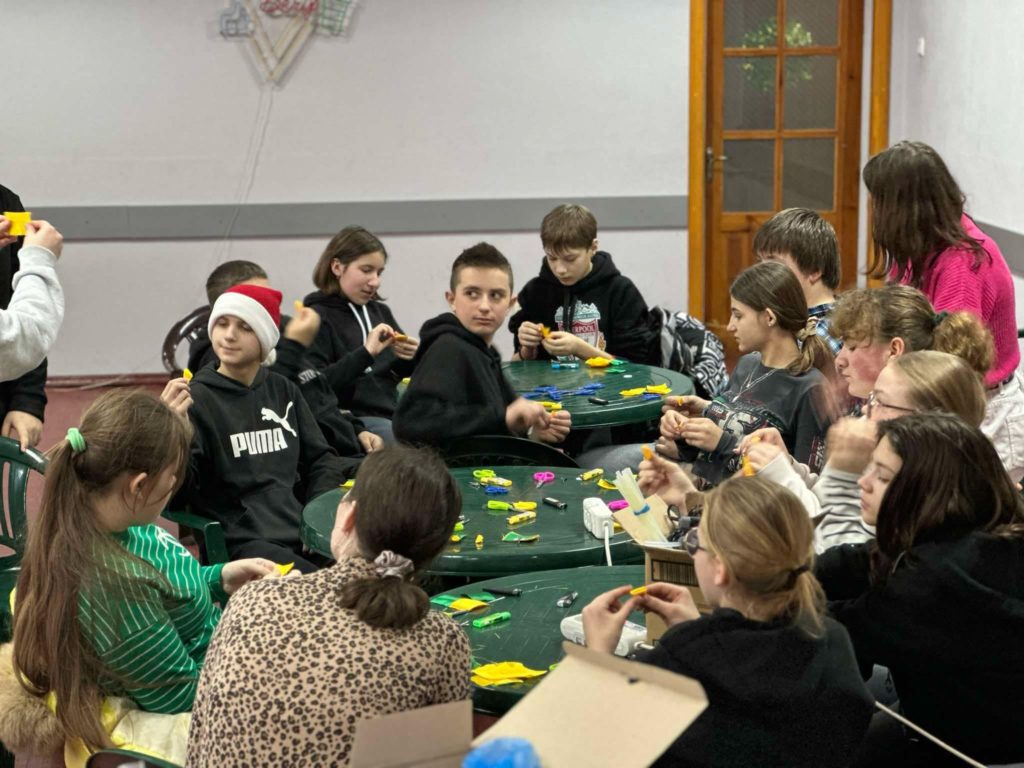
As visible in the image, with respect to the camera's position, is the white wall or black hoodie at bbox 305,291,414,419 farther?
the white wall

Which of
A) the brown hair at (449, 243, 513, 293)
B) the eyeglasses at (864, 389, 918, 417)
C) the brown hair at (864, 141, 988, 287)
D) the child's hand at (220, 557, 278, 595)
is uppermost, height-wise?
the brown hair at (864, 141, 988, 287)

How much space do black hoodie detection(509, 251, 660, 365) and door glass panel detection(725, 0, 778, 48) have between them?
331cm

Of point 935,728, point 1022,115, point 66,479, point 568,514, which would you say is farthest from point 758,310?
point 1022,115

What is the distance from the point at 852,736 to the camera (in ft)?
6.20

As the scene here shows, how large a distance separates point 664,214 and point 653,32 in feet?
3.72

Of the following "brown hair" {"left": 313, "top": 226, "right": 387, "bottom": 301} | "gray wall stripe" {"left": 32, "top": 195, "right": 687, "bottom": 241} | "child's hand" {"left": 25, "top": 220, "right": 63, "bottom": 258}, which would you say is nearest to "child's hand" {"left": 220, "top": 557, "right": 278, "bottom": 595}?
"child's hand" {"left": 25, "top": 220, "right": 63, "bottom": 258}

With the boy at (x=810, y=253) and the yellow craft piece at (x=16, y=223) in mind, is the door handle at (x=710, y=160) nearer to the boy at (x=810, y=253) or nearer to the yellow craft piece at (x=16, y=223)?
the boy at (x=810, y=253)

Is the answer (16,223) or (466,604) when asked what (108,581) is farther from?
(16,223)

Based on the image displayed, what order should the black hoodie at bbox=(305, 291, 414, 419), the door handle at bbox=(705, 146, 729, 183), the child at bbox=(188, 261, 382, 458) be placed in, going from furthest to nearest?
the door handle at bbox=(705, 146, 729, 183) → the black hoodie at bbox=(305, 291, 414, 419) → the child at bbox=(188, 261, 382, 458)

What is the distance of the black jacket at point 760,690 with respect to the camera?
71.6 inches

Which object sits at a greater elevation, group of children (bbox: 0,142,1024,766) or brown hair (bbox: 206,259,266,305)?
brown hair (bbox: 206,259,266,305)

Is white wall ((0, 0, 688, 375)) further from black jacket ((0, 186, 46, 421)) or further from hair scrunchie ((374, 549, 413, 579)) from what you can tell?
hair scrunchie ((374, 549, 413, 579))

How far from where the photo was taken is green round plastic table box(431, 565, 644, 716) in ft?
6.97

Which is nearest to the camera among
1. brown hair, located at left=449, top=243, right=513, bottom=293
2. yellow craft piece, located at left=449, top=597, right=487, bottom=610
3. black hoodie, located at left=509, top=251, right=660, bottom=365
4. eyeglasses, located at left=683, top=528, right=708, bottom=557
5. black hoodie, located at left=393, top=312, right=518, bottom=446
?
eyeglasses, located at left=683, top=528, right=708, bottom=557
